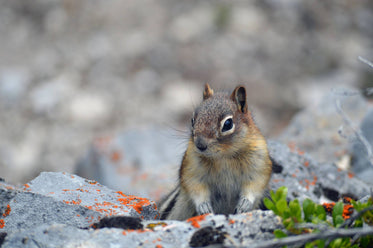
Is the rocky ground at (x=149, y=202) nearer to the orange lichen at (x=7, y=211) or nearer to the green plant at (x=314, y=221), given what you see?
the orange lichen at (x=7, y=211)

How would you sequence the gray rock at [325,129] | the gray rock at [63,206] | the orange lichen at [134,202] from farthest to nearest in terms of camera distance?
the gray rock at [325,129], the orange lichen at [134,202], the gray rock at [63,206]

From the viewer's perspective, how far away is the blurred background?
1095 centimetres

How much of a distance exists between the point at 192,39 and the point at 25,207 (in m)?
9.13

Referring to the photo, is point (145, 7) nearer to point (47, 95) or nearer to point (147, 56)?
point (147, 56)

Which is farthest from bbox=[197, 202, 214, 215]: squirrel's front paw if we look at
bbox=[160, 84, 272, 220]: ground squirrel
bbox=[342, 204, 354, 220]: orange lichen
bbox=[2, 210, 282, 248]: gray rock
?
bbox=[342, 204, 354, 220]: orange lichen

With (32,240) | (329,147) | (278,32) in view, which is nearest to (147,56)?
(278,32)

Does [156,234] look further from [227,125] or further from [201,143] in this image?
[227,125]

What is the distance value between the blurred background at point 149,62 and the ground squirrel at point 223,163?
5.26m

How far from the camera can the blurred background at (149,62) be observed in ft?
35.9

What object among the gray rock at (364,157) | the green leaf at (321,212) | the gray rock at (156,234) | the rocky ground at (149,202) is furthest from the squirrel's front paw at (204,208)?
the gray rock at (364,157)

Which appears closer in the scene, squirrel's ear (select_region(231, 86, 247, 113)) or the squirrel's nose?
the squirrel's nose

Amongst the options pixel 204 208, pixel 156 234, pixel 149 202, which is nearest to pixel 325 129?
pixel 204 208

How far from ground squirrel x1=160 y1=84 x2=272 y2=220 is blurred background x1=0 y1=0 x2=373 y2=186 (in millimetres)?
5261

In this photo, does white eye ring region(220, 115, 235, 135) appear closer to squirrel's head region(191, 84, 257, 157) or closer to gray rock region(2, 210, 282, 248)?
squirrel's head region(191, 84, 257, 157)
